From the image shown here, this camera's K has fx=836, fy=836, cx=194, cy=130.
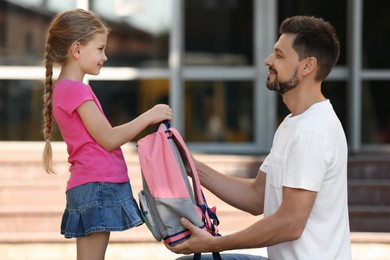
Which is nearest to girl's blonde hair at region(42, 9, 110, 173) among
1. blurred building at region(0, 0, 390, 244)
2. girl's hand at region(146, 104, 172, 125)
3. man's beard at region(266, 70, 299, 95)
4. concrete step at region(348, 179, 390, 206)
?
girl's hand at region(146, 104, 172, 125)

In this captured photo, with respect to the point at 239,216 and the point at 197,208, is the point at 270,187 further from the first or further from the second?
the point at 239,216

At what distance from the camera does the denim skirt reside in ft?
10.4

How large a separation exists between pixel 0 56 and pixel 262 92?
247cm

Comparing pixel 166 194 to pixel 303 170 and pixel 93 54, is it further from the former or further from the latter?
pixel 93 54

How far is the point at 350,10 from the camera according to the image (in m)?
7.66

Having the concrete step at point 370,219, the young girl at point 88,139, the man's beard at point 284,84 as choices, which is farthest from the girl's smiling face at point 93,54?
the concrete step at point 370,219

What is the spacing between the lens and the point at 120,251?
18.1 feet

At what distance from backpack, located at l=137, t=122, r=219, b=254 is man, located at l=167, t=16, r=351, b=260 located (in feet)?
0.17

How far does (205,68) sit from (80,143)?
4.85 meters

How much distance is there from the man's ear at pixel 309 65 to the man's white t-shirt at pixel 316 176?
126 mm

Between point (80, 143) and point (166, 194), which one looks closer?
Result: point (166, 194)

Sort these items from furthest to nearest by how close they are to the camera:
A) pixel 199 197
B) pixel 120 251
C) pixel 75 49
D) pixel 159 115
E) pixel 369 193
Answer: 1. pixel 369 193
2. pixel 120 251
3. pixel 75 49
4. pixel 159 115
5. pixel 199 197

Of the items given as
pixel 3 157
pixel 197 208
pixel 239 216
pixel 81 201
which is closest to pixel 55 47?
pixel 81 201

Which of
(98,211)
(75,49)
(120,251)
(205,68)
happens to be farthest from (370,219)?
(75,49)
